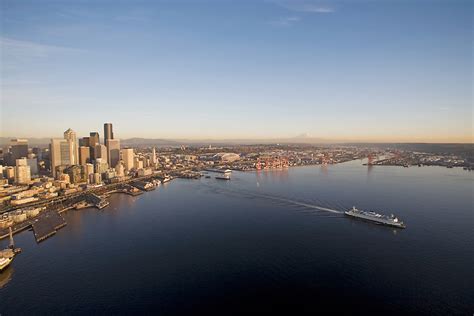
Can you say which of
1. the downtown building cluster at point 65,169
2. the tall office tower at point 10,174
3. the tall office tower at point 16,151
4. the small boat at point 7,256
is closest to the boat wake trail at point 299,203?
the small boat at point 7,256

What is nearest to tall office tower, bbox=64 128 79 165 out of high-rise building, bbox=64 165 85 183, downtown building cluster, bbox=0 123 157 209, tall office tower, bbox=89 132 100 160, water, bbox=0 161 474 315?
downtown building cluster, bbox=0 123 157 209

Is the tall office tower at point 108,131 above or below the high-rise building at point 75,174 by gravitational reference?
above

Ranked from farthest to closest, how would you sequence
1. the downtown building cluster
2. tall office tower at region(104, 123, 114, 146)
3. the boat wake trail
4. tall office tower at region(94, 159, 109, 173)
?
tall office tower at region(104, 123, 114, 146) < tall office tower at region(94, 159, 109, 173) < the downtown building cluster < the boat wake trail

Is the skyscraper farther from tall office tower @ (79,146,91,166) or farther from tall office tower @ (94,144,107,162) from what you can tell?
tall office tower @ (79,146,91,166)

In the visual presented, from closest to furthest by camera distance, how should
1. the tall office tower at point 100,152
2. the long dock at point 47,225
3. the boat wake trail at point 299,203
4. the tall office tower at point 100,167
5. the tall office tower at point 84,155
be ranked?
the long dock at point 47,225 → the boat wake trail at point 299,203 → the tall office tower at point 100,167 → the tall office tower at point 100,152 → the tall office tower at point 84,155

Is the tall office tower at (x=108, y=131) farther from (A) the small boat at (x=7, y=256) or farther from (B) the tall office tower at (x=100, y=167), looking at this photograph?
(A) the small boat at (x=7, y=256)

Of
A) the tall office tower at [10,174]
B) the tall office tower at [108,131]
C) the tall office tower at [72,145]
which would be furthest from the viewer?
A: the tall office tower at [108,131]

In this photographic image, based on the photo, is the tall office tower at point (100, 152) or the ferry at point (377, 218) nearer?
the ferry at point (377, 218)

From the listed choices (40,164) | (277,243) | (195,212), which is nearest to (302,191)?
(195,212)
